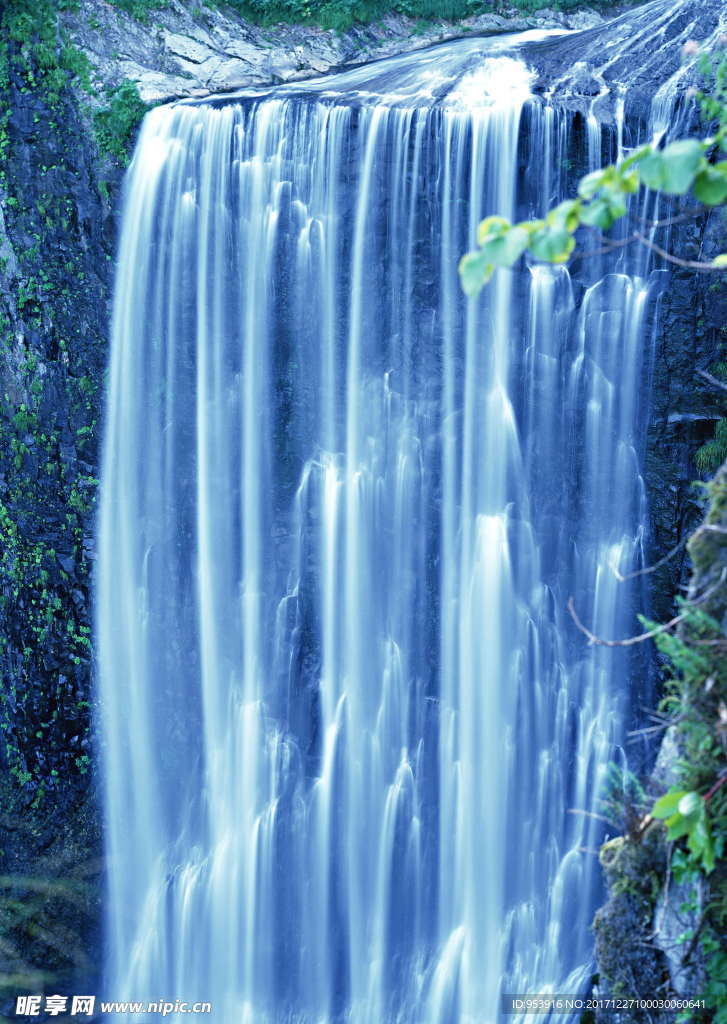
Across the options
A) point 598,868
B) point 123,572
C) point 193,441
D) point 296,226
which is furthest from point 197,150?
point 598,868

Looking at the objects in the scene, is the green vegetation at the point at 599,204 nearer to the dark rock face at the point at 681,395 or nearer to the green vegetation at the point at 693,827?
the green vegetation at the point at 693,827

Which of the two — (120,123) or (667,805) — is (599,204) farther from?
(120,123)

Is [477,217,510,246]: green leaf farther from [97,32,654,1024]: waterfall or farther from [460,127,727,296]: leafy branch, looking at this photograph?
[97,32,654,1024]: waterfall

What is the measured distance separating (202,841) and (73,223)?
6587 mm

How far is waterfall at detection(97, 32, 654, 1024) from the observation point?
29.0ft

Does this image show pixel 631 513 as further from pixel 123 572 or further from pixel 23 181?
pixel 23 181

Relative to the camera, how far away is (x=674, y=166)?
2598mm

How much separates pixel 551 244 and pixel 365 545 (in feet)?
22.3

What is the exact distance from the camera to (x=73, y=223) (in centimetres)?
1017

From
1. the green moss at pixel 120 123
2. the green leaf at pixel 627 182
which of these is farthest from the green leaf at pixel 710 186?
the green moss at pixel 120 123

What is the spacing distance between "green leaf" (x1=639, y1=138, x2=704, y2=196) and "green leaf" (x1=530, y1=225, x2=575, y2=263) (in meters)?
0.25

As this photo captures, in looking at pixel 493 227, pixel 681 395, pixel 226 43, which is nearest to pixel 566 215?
pixel 493 227

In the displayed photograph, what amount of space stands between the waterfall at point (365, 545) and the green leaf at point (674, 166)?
6.34 m

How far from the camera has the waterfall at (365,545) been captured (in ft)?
29.0
